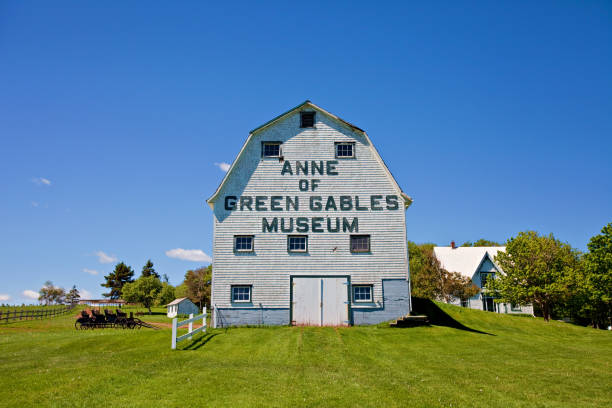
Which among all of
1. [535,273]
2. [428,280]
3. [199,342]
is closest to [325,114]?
Result: [199,342]

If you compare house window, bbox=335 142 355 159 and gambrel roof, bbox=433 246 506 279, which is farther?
gambrel roof, bbox=433 246 506 279

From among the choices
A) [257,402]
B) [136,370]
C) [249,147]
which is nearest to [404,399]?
[257,402]

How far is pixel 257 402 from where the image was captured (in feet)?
30.0

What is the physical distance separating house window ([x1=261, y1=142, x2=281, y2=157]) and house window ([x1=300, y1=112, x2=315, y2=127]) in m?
2.01

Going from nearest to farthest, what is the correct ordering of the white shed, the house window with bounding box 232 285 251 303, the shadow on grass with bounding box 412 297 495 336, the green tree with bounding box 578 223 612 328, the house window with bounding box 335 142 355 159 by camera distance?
the house window with bounding box 232 285 251 303 < the house window with bounding box 335 142 355 159 < the shadow on grass with bounding box 412 297 495 336 < the green tree with bounding box 578 223 612 328 < the white shed

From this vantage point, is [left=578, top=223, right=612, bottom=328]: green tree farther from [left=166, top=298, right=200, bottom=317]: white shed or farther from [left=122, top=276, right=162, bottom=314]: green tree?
[left=122, top=276, right=162, bottom=314]: green tree

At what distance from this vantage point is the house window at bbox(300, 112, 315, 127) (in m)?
24.4

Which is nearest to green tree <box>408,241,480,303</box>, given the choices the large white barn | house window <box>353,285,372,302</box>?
the large white barn

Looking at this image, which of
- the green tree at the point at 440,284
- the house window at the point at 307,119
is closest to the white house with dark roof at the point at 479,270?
the green tree at the point at 440,284

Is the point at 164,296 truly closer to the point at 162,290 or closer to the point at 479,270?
the point at 162,290

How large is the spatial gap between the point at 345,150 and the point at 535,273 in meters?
25.4

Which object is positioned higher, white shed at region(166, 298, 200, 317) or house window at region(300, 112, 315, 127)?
house window at region(300, 112, 315, 127)

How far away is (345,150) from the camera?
24141 millimetres

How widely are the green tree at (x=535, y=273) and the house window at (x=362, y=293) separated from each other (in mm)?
22991
